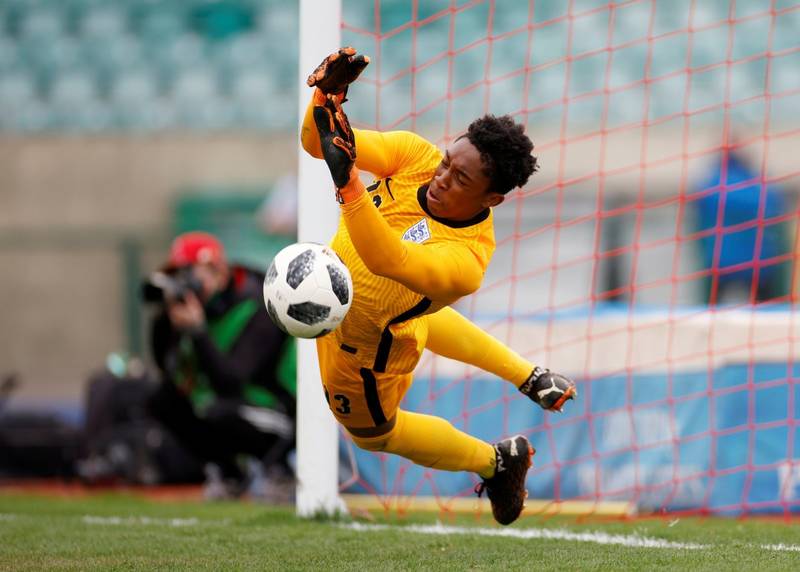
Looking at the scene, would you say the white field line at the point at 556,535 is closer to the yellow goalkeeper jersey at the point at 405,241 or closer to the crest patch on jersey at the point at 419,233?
the yellow goalkeeper jersey at the point at 405,241

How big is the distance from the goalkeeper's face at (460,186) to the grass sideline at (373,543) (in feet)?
4.02

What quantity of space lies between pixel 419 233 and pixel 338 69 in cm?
67

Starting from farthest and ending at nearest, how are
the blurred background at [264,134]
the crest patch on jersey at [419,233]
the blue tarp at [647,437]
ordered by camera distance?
the blurred background at [264,134] → the blue tarp at [647,437] → the crest patch on jersey at [419,233]

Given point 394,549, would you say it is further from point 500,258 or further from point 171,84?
point 171,84

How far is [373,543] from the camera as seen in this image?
4969 millimetres

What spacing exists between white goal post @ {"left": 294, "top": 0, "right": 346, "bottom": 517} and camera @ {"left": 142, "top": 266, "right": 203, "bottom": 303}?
Answer: 5.87 feet

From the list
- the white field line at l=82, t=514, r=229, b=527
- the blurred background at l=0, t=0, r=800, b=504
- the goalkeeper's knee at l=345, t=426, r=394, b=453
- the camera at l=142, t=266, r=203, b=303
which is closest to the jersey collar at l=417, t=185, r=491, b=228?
the goalkeeper's knee at l=345, t=426, r=394, b=453

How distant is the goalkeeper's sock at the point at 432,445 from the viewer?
4.83 m

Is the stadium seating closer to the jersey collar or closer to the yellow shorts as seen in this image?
the yellow shorts

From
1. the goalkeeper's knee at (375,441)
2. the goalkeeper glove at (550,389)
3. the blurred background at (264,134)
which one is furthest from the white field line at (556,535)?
the blurred background at (264,134)

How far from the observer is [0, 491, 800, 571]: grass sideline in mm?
4391

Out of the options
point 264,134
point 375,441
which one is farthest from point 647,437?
point 264,134

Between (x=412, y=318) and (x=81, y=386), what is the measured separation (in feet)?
24.2

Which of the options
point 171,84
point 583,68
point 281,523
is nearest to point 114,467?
point 281,523
